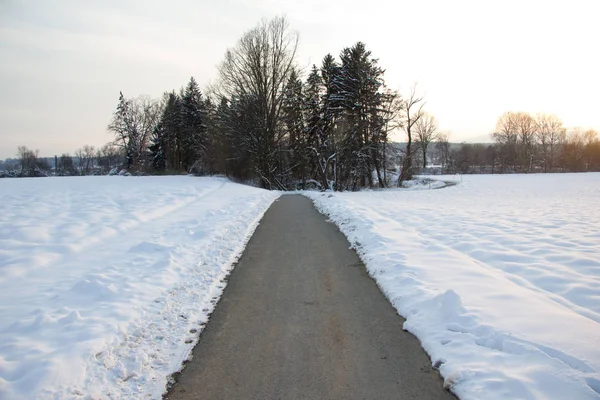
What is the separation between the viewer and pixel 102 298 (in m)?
4.80

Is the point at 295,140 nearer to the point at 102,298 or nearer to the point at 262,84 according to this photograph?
the point at 262,84

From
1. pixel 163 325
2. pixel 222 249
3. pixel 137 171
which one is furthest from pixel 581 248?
pixel 137 171

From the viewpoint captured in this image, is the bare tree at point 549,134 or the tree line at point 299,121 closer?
the tree line at point 299,121

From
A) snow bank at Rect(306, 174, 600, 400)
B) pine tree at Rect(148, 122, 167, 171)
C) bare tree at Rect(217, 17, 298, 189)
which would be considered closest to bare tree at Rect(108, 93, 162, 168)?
pine tree at Rect(148, 122, 167, 171)

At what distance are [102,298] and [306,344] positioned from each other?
3.11 meters

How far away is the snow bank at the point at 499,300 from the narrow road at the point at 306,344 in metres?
0.31

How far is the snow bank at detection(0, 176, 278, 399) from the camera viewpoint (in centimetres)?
308

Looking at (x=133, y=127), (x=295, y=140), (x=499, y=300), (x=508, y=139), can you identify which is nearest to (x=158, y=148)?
(x=133, y=127)

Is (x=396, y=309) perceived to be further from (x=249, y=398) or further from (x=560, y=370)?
(x=249, y=398)

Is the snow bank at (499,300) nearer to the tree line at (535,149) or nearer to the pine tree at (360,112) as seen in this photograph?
the pine tree at (360,112)

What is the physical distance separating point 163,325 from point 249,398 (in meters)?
1.85

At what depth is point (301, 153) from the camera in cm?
A: 3784

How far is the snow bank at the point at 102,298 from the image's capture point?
10.1 feet

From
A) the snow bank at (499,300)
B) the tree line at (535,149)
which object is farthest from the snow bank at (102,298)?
the tree line at (535,149)
